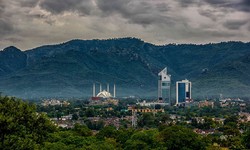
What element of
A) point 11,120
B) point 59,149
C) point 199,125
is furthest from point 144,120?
point 11,120

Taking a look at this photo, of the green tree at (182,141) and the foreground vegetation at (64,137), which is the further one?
the green tree at (182,141)

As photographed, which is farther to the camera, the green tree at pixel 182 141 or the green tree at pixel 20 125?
the green tree at pixel 182 141

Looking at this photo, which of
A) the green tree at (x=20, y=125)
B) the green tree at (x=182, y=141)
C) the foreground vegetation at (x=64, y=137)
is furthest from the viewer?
the green tree at (x=182, y=141)

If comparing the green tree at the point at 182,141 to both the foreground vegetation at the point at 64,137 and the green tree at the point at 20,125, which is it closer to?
the foreground vegetation at the point at 64,137

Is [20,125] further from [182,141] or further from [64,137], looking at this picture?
[182,141]

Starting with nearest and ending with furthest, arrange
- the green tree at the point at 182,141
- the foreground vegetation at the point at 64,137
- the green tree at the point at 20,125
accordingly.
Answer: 1. the green tree at the point at 20,125
2. the foreground vegetation at the point at 64,137
3. the green tree at the point at 182,141

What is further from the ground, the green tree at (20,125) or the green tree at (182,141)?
the green tree at (20,125)

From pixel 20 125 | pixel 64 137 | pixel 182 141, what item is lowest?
pixel 182 141

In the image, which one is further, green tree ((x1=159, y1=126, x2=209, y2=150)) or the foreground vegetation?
green tree ((x1=159, y1=126, x2=209, y2=150))

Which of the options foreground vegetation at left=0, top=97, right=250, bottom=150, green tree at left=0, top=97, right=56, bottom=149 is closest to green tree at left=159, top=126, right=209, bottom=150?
foreground vegetation at left=0, top=97, right=250, bottom=150

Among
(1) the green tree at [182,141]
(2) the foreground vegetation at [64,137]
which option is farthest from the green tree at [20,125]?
(1) the green tree at [182,141]

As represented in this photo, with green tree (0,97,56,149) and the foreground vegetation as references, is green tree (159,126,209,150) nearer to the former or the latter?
the foreground vegetation

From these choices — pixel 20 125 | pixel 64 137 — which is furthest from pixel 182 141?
pixel 20 125
